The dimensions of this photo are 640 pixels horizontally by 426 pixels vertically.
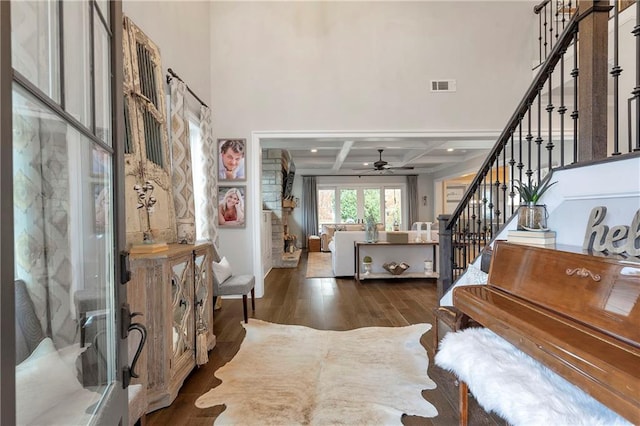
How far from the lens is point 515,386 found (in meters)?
1.27

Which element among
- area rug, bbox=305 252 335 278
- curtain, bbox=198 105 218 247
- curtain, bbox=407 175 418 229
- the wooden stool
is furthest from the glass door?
curtain, bbox=407 175 418 229

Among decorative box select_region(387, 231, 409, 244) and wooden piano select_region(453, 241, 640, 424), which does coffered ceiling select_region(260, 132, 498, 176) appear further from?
wooden piano select_region(453, 241, 640, 424)

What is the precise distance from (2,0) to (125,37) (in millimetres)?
2080

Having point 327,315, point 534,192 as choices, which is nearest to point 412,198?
point 327,315

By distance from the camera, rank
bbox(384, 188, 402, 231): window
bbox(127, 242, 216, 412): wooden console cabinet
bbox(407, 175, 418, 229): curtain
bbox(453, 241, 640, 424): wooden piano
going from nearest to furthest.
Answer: bbox(453, 241, 640, 424): wooden piano
bbox(127, 242, 216, 412): wooden console cabinet
bbox(407, 175, 418, 229): curtain
bbox(384, 188, 402, 231): window

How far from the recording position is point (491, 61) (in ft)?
14.8

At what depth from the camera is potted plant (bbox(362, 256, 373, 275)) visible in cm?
552

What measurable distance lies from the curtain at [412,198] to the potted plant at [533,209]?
31.2ft

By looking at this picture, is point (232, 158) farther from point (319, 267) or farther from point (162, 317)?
point (319, 267)

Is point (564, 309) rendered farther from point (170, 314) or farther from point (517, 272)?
point (170, 314)

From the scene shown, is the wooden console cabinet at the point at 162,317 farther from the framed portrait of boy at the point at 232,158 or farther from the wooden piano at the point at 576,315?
the framed portrait of boy at the point at 232,158

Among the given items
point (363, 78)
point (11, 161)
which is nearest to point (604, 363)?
point (11, 161)

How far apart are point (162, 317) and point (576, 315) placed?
207 cm

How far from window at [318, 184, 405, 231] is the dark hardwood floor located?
517 centimetres
